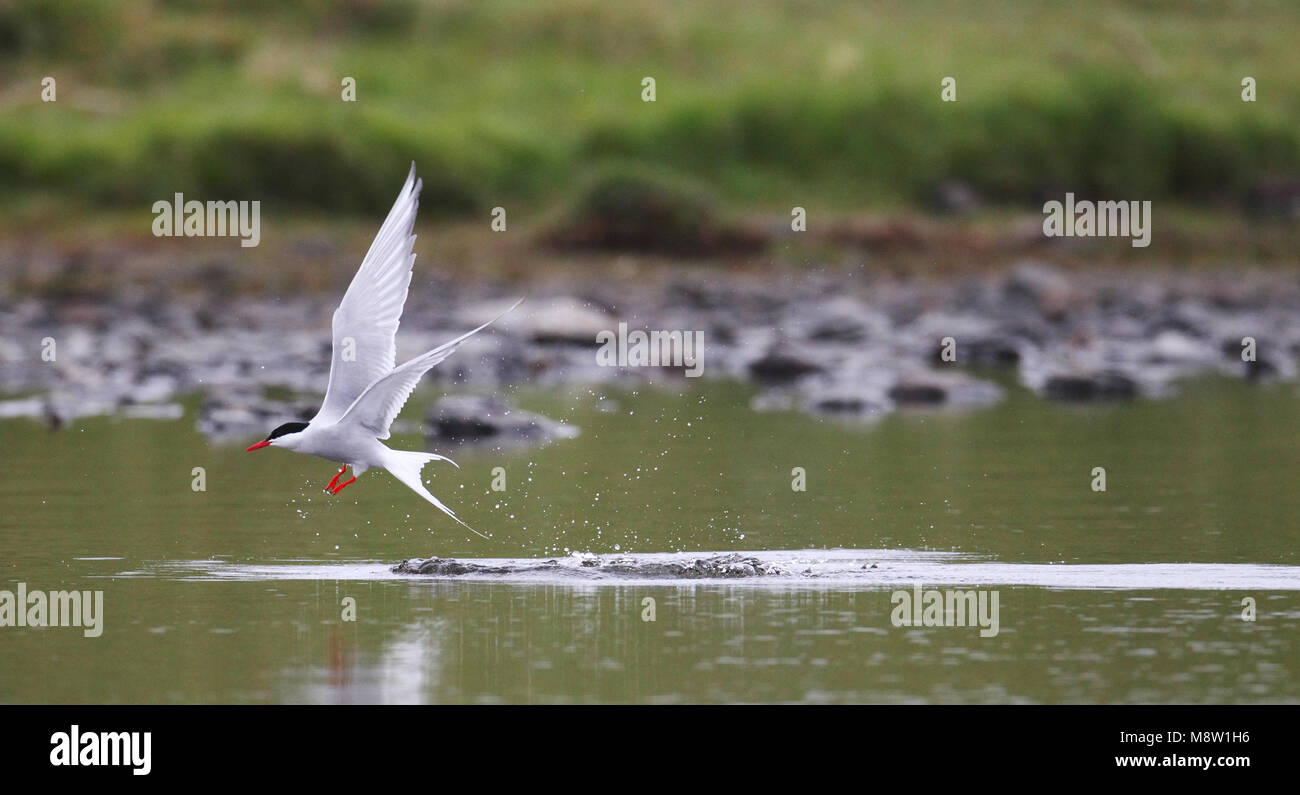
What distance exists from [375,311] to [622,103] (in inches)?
1205

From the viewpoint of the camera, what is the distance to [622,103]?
42.7 metres

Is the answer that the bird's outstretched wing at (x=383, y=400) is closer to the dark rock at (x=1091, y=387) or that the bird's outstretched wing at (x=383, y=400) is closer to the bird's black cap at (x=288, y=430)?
the bird's black cap at (x=288, y=430)

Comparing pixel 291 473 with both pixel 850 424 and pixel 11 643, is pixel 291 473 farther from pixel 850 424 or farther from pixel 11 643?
pixel 11 643

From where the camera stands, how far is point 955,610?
11.4 meters

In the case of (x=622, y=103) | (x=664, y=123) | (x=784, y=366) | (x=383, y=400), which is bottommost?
(x=383, y=400)

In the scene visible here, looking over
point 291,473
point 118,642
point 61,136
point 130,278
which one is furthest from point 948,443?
point 61,136

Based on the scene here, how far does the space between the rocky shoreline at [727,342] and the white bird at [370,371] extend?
7.32 m

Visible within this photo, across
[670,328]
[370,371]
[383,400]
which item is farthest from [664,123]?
[383,400]

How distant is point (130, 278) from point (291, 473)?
55.5 feet

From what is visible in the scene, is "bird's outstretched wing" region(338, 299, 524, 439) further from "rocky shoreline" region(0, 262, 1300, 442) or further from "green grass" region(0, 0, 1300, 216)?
"green grass" region(0, 0, 1300, 216)

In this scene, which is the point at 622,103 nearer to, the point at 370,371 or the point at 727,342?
the point at 727,342

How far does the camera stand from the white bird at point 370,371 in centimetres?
1223

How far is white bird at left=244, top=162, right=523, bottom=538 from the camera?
40.1ft

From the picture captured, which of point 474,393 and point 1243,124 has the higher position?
point 1243,124
